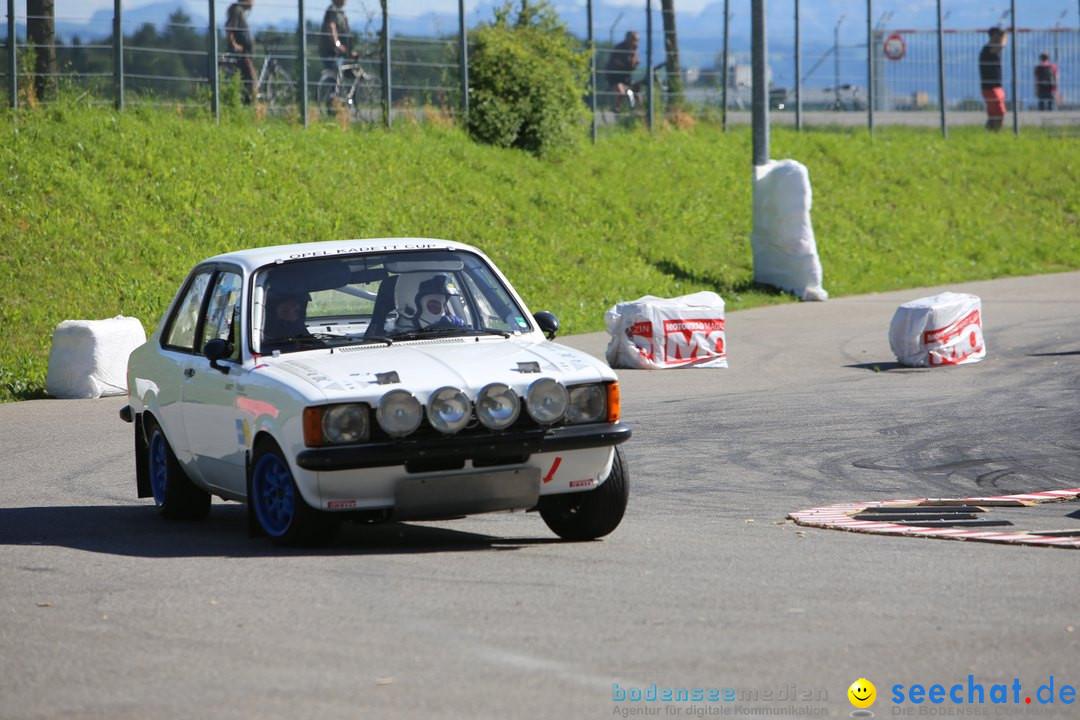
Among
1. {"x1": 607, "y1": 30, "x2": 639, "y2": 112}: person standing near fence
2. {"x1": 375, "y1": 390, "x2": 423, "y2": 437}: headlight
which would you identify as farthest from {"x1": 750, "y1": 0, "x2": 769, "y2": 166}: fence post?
{"x1": 375, "y1": 390, "x2": 423, "y2": 437}: headlight

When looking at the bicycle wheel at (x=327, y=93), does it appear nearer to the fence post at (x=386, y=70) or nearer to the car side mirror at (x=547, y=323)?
the fence post at (x=386, y=70)

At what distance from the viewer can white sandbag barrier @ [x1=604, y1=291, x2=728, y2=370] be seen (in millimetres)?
17266

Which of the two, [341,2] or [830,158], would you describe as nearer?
[341,2]

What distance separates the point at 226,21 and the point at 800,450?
1803cm

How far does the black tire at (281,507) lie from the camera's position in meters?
7.49

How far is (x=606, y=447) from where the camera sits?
303 inches

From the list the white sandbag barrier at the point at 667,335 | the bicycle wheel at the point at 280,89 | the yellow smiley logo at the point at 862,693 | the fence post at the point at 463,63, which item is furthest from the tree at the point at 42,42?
the yellow smiley logo at the point at 862,693

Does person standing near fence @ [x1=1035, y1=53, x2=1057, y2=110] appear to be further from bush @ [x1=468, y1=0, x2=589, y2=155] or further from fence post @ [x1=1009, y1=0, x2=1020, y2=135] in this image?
bush @ [x1=468, y1=0, x2=589, y2=155]

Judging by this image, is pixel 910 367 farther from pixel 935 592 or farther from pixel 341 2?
pixel 341 2

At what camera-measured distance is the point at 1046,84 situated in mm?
41156

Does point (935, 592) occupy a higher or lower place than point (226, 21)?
lower

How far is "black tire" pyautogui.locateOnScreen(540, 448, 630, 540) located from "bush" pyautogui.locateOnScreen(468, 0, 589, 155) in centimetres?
2121

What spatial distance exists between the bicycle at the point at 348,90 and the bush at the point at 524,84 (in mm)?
1920

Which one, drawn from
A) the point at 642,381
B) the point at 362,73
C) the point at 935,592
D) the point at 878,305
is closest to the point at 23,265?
the point at 642,381
